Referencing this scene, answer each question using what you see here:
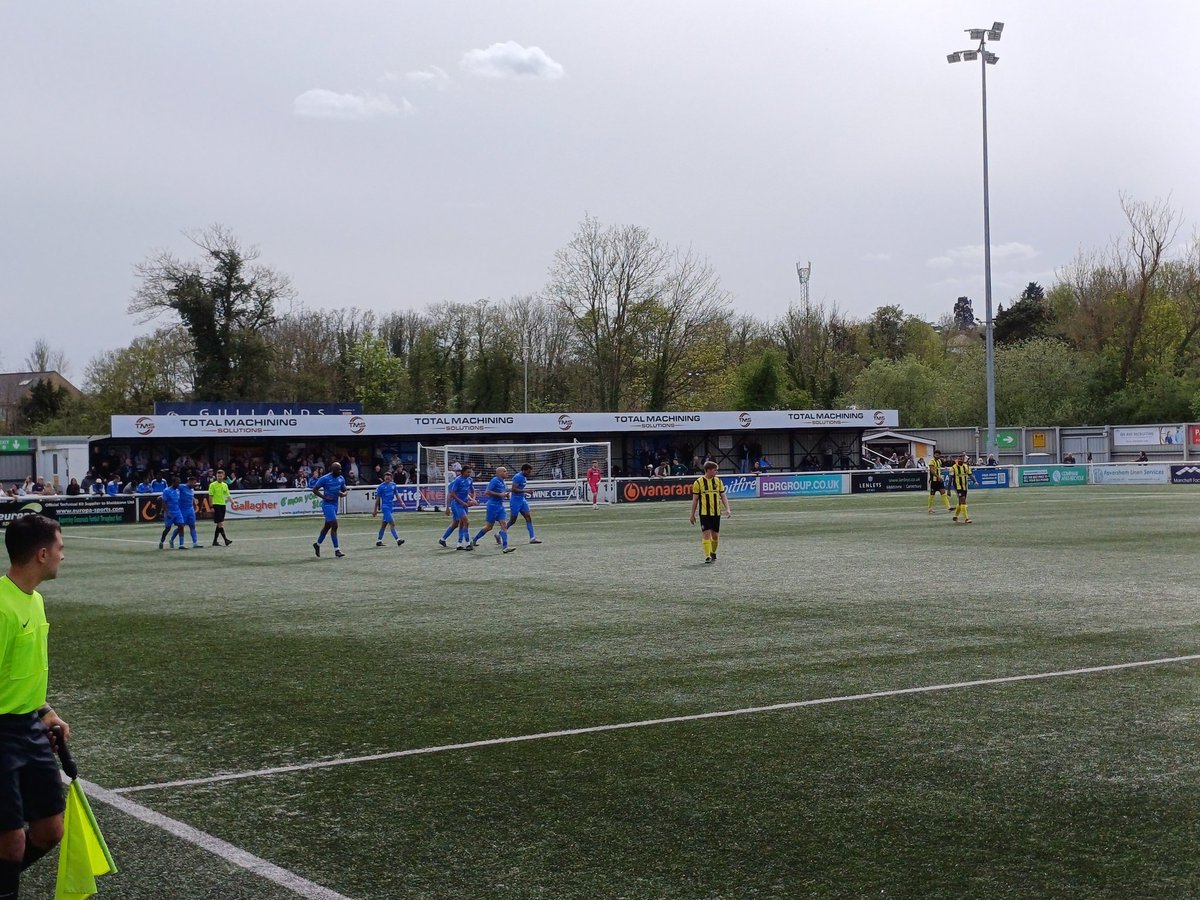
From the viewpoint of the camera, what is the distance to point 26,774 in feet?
15.3

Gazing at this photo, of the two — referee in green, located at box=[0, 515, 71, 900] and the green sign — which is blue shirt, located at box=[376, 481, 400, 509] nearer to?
referee in green, located at box=[0, 515, 71, 900]

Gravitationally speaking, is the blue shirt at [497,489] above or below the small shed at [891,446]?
below

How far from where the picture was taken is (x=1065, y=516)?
1292 inches

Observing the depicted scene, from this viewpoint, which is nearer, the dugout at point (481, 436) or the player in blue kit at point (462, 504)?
the player in blue kit at point (462, 504)

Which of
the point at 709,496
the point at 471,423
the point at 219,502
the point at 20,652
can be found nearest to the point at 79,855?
the point at 20,652

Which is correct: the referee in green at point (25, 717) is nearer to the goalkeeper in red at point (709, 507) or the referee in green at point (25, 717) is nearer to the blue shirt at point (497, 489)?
the goalkeeper in red at point (709, 507)

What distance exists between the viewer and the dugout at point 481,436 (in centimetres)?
5184

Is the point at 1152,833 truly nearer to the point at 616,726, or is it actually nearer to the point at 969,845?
the point at 969,845

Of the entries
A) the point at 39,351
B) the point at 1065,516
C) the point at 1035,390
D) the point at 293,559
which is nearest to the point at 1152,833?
the point at 293,559

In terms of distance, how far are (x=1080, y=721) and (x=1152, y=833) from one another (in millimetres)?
2471

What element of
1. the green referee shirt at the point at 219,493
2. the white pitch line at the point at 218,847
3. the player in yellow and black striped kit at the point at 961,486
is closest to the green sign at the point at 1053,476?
the player in yellow and black striped kit at the point at 961,486

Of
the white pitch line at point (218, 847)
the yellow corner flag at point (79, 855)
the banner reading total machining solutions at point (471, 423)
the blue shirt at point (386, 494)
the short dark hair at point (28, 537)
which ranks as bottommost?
the white pitch line at point (218, 847)

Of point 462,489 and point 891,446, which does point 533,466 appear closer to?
point 891,446

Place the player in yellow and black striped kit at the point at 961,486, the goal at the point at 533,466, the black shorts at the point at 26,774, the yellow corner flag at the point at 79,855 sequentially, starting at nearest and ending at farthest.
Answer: the black shorts at the point at 26,774, the yellow corner flag at the point at 79,855, the player in yellow and black striped kit at the point at 961,486, the goal at the point at 533,466
